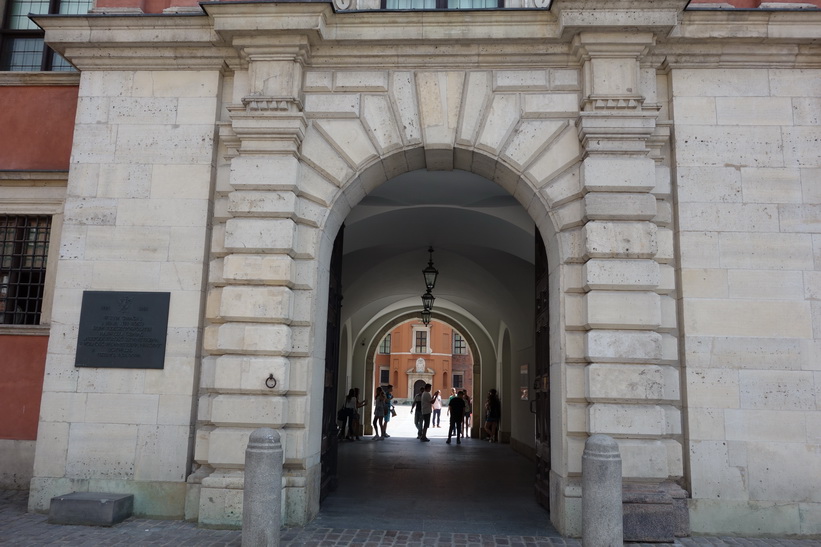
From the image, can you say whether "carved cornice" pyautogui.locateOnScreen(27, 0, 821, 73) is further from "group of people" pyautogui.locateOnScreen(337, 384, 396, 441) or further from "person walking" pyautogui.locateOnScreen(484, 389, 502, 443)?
"person walking" pyautogui.locateOnScreen(484, 389, 502, 443)

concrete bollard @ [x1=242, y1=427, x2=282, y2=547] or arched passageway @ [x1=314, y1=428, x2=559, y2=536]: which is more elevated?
concrete bollard @ [x1=242, y1=427, x2=282, y2=547]

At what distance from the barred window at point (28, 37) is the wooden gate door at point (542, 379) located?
7.64 metres

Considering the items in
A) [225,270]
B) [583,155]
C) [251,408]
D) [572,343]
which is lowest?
[251,408]

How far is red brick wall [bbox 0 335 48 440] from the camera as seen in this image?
827 centimetres

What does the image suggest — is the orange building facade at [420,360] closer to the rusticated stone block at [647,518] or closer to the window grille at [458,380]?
the window grille at [458,380]

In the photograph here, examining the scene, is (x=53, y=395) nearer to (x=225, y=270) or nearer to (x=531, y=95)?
(x=225, y=270)

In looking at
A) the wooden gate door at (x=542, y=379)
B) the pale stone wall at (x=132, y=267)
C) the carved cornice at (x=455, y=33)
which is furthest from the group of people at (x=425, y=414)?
the carved cornice at (x=455, y=33)

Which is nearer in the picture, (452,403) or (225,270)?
(225,270)

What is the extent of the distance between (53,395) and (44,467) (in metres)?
0.82

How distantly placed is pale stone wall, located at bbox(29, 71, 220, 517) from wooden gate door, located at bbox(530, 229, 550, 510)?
4.45 metres

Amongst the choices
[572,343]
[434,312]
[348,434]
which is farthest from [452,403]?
[572,343]

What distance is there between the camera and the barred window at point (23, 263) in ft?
29.1

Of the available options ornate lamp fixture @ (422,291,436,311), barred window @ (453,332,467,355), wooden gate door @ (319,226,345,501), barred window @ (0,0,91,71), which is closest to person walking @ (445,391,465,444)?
ornate lamp fixture @ (422,291,436,311)

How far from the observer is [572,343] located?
7184 millimetres
